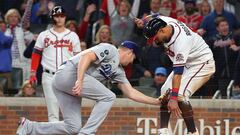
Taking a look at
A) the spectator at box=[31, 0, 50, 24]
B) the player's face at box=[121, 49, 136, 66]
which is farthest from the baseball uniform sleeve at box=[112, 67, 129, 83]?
the spectator at box=[31, 0, 50, 24]

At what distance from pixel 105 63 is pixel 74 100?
0.70 metres

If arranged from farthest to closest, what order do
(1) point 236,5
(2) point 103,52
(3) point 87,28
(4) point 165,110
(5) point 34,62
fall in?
(1) point 236,5
(3) point 87,28
(5) point 34,62
(4) point 165,110
(2) point 103,52

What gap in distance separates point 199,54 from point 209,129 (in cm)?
257

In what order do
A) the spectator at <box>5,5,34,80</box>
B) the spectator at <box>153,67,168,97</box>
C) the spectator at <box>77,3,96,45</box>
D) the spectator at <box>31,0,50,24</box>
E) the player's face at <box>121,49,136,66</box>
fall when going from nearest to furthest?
the player's face at <box>121,49,136,66</box>
the spectator at <box>153,67,168,97</box>
the spectator at <box>5,5,34,80</box>
the spectator at <box>77,3,96,45</box>
the spectator at <box>31,0,50,24</box>

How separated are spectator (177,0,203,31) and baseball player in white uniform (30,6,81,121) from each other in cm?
257

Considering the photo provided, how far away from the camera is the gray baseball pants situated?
13820mm

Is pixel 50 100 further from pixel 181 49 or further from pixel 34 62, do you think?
pixel 181 49

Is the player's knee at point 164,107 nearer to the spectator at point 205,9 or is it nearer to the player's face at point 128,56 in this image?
the player's face at point 128,56

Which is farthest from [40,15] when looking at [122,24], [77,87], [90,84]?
[77,87]

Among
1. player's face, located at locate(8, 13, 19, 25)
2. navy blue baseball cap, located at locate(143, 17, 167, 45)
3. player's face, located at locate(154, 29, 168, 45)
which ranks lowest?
player's face, located at locate(154, 29, 168, 45)

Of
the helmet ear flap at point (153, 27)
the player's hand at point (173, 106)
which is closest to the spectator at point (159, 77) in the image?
the player's hand at point (173, 106)

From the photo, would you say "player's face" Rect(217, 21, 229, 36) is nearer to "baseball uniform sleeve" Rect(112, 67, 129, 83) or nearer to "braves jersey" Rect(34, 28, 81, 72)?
"braves jersey" Rect(34, 28, 81, 72)

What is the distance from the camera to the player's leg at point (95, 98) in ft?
45.4

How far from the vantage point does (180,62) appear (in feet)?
45.0
